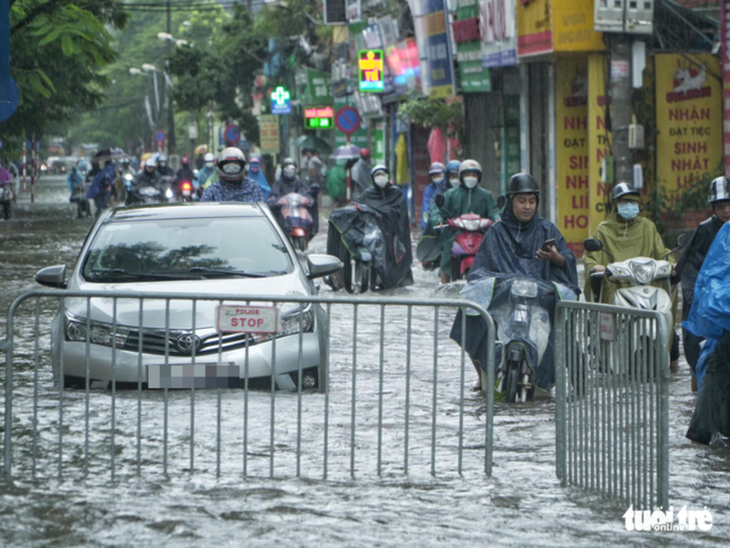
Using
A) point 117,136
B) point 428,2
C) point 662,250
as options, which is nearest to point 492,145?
point 428,2

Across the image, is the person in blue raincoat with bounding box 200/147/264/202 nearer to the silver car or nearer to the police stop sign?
the silver car

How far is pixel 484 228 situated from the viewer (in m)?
16.5

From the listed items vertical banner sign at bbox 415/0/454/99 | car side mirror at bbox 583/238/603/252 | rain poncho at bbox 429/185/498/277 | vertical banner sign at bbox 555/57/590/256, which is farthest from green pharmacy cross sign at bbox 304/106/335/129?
car side mirror at bbox 583/238/603/252

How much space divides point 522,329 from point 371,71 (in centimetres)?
2675

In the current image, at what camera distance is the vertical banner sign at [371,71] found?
116ft

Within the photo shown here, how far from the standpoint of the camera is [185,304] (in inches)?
283

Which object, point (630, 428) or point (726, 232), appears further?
point (726, 232)

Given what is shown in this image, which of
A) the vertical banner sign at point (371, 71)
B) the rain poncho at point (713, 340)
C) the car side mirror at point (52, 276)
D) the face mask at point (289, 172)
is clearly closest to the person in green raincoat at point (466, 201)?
the face mask at point (289, 172)

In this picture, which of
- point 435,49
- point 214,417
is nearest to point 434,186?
point 435,49

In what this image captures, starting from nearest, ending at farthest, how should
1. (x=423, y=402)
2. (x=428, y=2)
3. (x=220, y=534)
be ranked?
1. (x=220, y=534)
2. (x=423, y=402)
3. (x=428, y=2)

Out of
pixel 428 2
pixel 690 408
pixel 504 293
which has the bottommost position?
pixel 690 408

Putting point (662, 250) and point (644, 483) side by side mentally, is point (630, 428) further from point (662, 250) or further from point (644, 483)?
point (662, 250)

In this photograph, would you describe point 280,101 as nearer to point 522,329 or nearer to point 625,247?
point 625,247

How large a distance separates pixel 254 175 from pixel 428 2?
25.5ft
